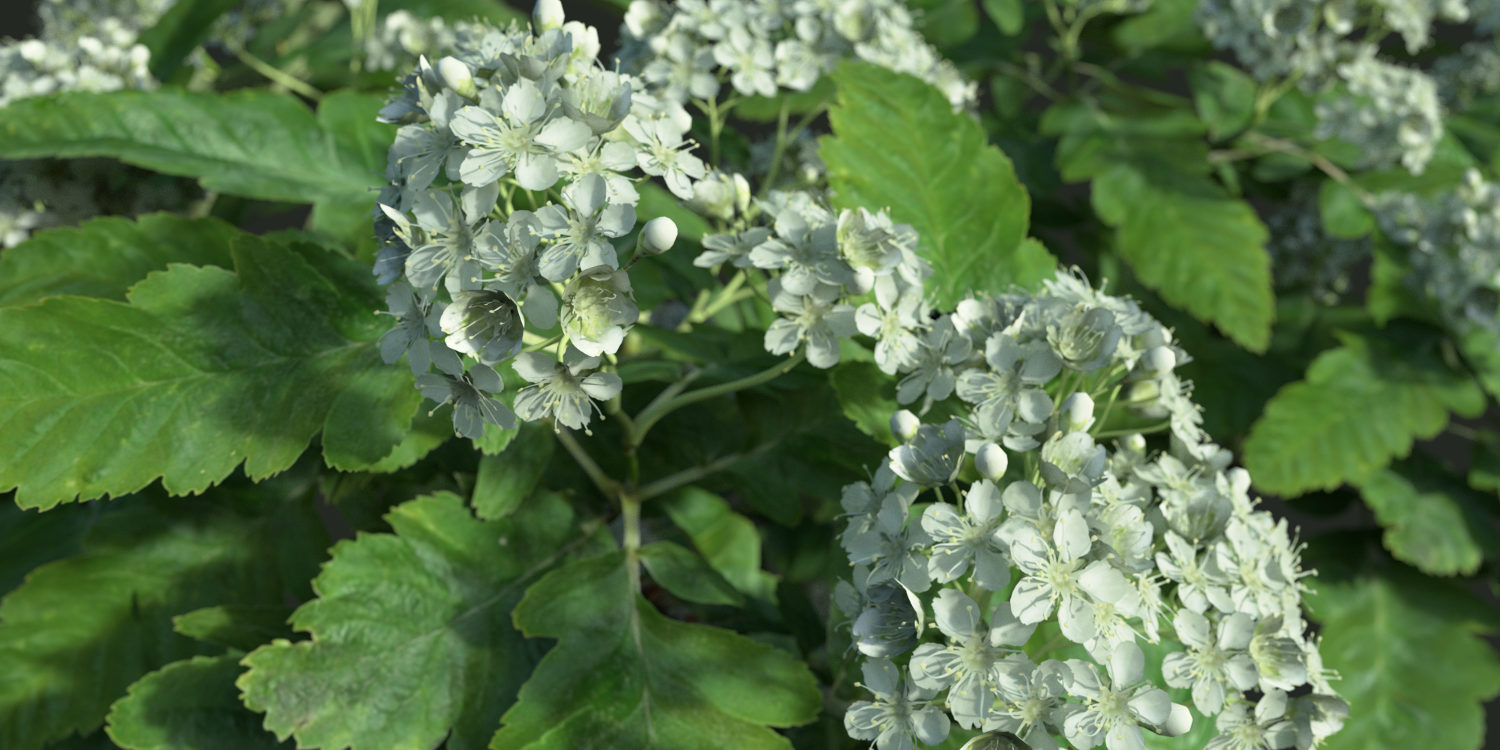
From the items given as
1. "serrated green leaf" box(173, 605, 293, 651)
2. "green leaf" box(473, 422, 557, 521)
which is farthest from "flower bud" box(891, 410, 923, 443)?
"serrated green leaf" box(173, 605, 293, 651)

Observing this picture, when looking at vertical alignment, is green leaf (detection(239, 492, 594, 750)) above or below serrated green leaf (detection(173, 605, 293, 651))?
above

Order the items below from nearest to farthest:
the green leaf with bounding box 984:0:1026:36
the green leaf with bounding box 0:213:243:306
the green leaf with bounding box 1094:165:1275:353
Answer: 1. the green leaf with bounding box 0:213:243:306
2. the green leaf with bounding box 1094:165:1275:353
3. the green leaf with bounding box 984:0:1026:36

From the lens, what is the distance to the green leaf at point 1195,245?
53.9 inches

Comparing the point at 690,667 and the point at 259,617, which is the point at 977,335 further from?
the point at 259,617

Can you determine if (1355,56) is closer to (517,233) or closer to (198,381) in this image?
(517,233)

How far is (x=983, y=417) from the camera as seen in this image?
0.72 metres

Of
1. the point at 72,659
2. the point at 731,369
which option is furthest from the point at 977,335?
the point at 72,659

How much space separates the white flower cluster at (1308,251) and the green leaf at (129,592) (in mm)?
1548

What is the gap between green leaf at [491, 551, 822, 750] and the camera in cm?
80

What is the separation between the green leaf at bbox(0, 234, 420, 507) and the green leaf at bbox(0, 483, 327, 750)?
10.6 inches

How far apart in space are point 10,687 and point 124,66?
2.50 feet

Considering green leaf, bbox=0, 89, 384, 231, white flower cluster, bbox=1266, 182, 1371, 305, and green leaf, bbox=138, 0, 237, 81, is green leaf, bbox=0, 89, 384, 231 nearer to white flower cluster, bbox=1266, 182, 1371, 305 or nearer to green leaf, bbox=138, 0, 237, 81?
green leaf, bbox=138, 0, 237, 81

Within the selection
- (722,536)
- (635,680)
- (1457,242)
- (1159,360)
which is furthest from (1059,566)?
(1457,242)

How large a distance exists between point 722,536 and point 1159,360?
0.53 m
